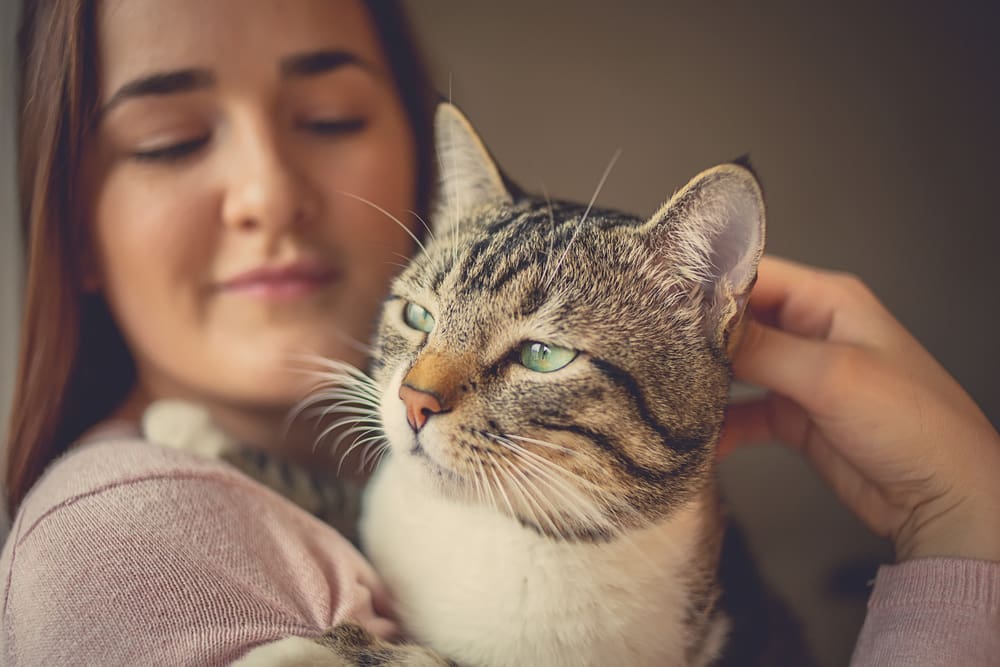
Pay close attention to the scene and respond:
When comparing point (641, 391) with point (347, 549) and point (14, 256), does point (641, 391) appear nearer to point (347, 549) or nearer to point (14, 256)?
point (347, 549)

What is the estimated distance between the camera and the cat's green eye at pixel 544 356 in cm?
73

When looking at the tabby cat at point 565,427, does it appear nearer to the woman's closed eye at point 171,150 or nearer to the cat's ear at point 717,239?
the cat's ear at point 717,239

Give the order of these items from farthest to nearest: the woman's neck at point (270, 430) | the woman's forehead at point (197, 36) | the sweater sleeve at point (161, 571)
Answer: the woman's neck at point (270, 430)
the woman's forehead at point (197, 36)
the sweater sleeve at point (161, 571)

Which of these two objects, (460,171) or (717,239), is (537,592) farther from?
(460,171)

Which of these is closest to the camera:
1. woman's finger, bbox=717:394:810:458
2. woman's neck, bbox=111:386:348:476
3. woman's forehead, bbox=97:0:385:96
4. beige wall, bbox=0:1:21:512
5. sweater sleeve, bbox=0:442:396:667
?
sweater sleeve, bbox=0:442:396:667

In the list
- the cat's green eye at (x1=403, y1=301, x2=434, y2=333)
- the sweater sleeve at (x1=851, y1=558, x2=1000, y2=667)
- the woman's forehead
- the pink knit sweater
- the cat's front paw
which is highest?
the woman's forehead

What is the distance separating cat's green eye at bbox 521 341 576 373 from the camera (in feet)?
2.40

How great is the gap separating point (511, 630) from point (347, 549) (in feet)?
0.82

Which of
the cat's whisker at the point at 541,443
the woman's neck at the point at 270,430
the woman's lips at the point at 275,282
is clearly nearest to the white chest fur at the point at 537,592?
the cat's whisker at the point at 541,443

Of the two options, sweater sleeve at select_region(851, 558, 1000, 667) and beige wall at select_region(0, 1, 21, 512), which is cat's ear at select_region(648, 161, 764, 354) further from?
beige wall at select_region(0, 1, 21, 512)

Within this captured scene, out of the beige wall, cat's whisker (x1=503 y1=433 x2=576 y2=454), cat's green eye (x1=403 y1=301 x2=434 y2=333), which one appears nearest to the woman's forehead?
the beige wall

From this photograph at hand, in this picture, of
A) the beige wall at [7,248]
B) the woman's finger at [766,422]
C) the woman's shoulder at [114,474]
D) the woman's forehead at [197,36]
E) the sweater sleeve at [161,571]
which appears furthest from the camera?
the woman's finger at [766,422]

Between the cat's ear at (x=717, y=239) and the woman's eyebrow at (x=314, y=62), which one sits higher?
the woman's eyebrow at (x=314, y=62)

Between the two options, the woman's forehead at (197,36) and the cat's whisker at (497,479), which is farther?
the woman's forehead at (197,36)
